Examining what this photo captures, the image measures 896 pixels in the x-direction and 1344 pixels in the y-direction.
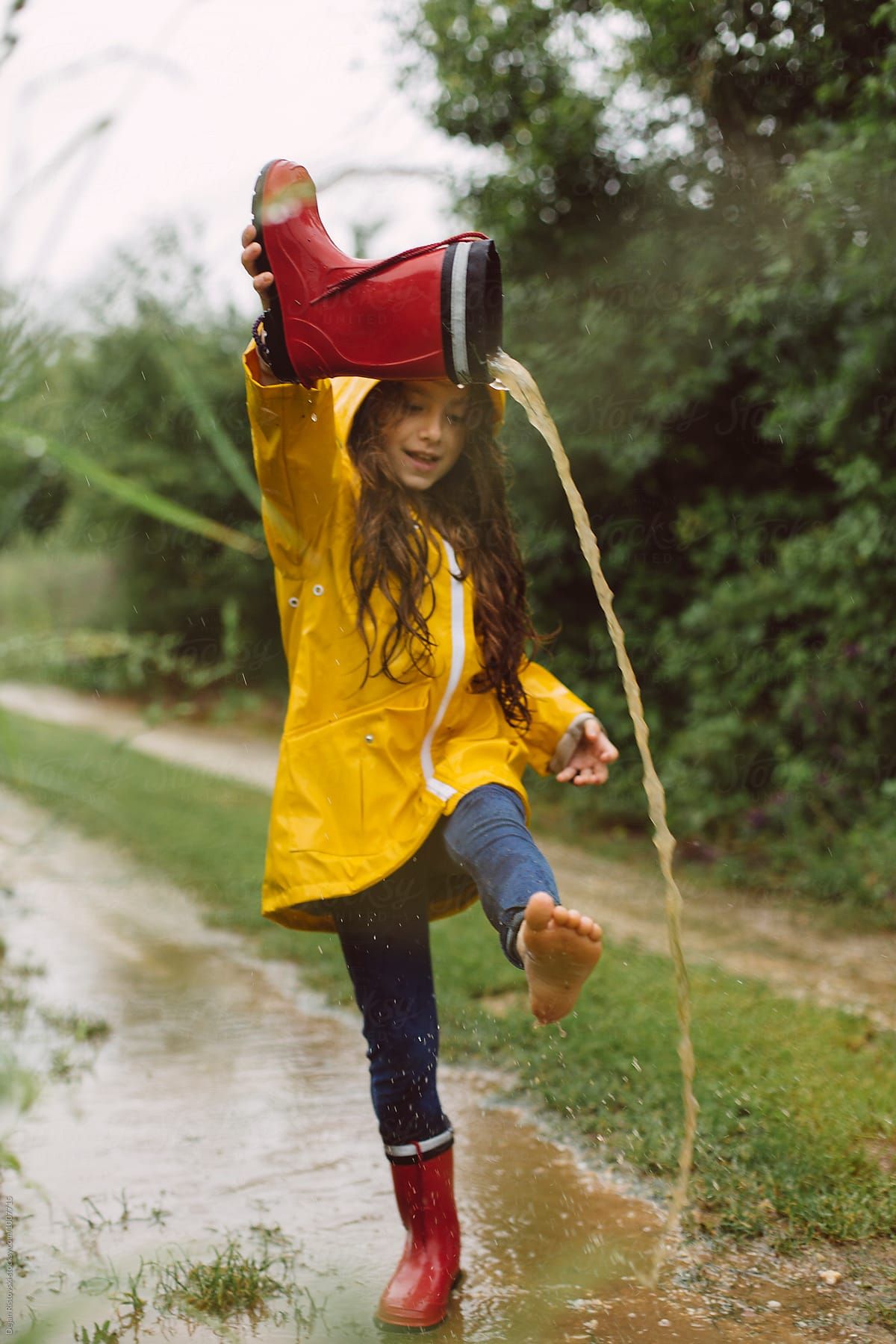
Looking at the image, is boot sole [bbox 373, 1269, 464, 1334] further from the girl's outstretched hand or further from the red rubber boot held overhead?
the red rubber boot held overhead

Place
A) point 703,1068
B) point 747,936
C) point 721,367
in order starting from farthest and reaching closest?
point 721,367
point 747,936
point 703,1068

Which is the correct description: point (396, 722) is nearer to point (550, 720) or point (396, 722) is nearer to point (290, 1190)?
point (550, 720)

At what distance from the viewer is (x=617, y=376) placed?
255 inches

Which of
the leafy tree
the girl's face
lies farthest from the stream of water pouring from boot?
the leafy tree

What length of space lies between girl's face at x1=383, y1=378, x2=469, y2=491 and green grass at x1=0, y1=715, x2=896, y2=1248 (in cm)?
81

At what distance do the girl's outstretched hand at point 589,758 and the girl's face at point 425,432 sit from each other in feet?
1.99

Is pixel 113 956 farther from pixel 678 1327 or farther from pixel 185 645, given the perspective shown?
pixel 185 645

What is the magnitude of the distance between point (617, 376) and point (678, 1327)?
16.3 ft

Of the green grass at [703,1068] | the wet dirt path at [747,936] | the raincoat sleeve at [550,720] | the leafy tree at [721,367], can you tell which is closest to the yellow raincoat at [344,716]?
the raincoat sleeve at [550,720]

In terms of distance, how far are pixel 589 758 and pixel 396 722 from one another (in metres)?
0.48

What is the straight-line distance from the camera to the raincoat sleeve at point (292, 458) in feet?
7.07

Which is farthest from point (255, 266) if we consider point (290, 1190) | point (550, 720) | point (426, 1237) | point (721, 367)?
point (721, 367)

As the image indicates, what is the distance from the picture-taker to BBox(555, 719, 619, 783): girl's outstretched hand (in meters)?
2.62

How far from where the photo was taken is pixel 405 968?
2.47 metres
